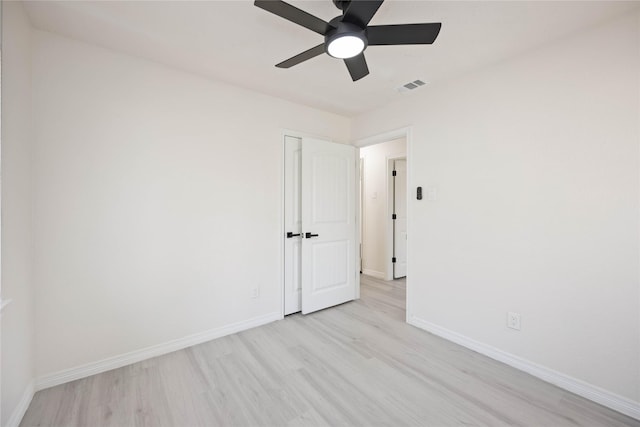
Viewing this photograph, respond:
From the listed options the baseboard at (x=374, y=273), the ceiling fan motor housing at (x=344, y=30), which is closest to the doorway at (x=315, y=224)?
the baseboard at (x=374, y=273)

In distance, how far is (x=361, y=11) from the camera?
4.31ft

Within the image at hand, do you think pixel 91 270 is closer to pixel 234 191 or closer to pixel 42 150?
pixel 42 150

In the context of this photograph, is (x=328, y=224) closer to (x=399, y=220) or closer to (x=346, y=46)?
(x=399, y=220)

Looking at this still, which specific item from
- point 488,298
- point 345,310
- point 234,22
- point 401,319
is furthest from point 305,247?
point 234,22

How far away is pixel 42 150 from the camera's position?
1.84 metres

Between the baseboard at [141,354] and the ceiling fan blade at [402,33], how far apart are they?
266cm

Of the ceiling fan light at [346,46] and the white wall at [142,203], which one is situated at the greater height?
the ceiling fan light at [346,46]

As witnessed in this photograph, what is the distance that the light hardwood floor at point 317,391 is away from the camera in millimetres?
1613

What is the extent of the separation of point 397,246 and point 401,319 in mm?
1812

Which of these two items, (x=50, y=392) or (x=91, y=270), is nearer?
(x=50, y=392)

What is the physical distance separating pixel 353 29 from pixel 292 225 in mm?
2099

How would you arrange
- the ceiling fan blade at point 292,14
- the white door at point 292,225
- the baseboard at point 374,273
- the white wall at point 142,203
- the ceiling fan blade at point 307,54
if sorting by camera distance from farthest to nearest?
the baseboard at point 374,273
the white door at point 292,225
the white wall at point 142,203
the ceiling fan blade at point 307,54
the ceiling fan blade at point 292,14

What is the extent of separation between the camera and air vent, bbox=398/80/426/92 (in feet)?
8.49

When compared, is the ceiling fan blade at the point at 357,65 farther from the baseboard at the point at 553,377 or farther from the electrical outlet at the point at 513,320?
the baseboard at the point at 553,377
